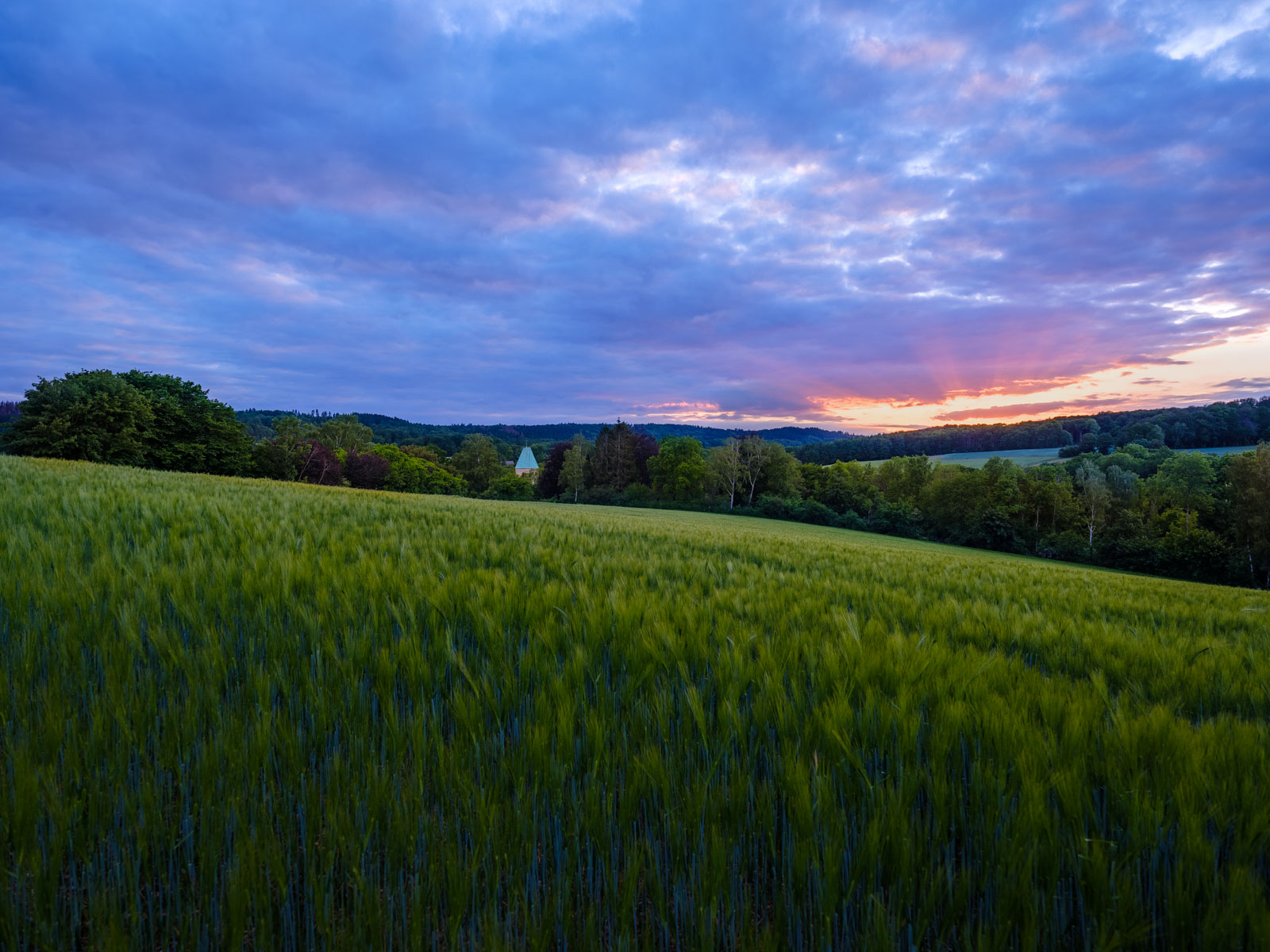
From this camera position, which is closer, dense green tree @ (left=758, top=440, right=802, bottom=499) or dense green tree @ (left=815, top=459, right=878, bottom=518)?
dense green tree @ (left=815, top=459, right=878, bottom=518)

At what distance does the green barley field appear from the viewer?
101cm

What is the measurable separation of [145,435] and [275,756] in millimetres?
53655

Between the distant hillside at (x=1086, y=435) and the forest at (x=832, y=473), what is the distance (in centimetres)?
45

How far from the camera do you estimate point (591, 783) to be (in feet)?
4.18

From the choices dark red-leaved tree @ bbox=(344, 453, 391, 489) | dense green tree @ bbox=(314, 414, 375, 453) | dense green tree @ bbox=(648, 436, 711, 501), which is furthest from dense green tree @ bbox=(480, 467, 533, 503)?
dense green tree @ bbox=(648, 436, 711, 501)

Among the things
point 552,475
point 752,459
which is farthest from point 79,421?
point 752,459

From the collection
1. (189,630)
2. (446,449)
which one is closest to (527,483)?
(446,449)

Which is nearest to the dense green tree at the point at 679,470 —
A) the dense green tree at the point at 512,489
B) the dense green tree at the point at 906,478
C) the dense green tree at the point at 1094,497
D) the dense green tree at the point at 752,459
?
the dense green tree at the point at 752,459

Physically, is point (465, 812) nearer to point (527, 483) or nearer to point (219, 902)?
point (219, 902)

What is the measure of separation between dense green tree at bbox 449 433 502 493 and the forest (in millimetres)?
236

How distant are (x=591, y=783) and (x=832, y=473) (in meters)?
84.7

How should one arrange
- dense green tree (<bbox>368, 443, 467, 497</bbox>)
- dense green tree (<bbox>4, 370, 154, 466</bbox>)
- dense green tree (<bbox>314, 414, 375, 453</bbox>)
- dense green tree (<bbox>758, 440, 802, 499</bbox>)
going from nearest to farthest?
dense green tree (<bbox>4, 370, 154, 466</bbox>) < dense green tree (<bbox>758, 440, 802, 499</bbox>) < dense green tree (<bbox>314, 414, 375, 453</bbox>) < dense green tree (<bbox>368, 443, 467, 497</bbox>)

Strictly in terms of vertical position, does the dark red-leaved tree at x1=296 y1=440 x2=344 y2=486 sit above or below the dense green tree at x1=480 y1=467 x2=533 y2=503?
above

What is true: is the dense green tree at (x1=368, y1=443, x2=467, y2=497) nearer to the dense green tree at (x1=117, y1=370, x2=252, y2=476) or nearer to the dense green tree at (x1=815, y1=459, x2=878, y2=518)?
the dense green tree at (x1=117, y1=370, x2=252, y2=476)
